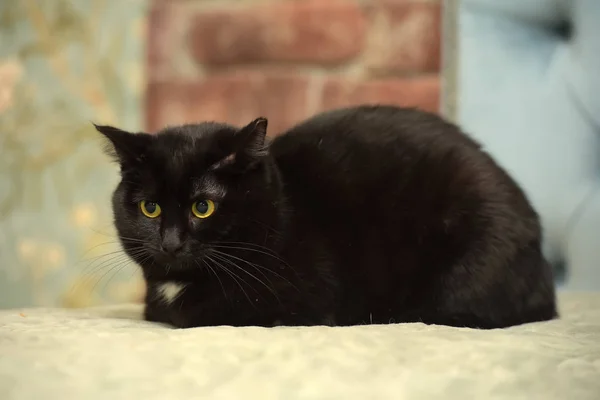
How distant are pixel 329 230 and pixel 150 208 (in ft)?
0.86

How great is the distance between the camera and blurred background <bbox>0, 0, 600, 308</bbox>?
1215 mm

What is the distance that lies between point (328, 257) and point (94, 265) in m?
0.91

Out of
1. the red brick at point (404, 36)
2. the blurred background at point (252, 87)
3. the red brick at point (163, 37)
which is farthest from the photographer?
the red brick at point (163, 37)

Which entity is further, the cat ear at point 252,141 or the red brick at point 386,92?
the red brick at point 386,92

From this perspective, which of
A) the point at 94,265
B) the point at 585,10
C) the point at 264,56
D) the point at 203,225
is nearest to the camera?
the point at 203,225

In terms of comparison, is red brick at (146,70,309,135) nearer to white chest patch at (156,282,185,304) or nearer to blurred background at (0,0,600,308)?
blurred background at (0,0,600,308)

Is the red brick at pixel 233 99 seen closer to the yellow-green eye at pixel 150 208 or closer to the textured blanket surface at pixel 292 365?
the yellow-green eye at pixel 150 208

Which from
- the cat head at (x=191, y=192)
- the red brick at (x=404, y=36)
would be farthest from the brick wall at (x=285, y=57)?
the cat head at (x=191, y=192)

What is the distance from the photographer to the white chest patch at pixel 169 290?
0.88 m

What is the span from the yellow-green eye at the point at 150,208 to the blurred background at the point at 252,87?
362 mm

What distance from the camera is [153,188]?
83 cm

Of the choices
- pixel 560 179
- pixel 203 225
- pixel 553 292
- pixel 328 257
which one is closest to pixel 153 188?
pixel 203 225

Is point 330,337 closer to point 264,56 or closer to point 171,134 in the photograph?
point 171,134

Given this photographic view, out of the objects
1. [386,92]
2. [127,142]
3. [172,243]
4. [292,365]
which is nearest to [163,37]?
[386,92]
